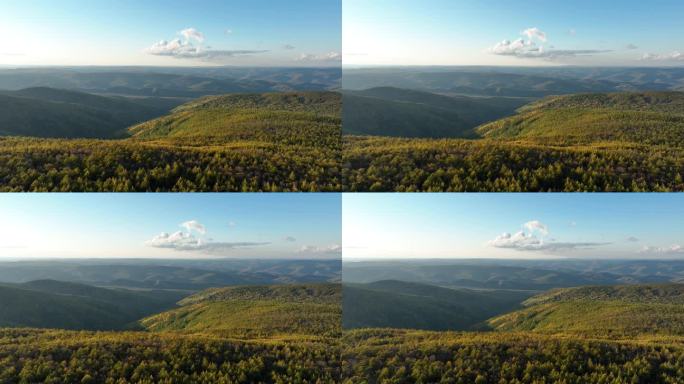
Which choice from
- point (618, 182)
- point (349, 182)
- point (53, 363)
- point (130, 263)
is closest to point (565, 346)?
point (618, 182)

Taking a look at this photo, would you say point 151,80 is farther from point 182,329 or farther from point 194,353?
point 194,353

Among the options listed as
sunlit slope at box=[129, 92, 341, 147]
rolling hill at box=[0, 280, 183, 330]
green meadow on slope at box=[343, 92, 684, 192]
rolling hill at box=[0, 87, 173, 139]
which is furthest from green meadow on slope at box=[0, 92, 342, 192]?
rolling hill at box=[0, 87, 173, 139]

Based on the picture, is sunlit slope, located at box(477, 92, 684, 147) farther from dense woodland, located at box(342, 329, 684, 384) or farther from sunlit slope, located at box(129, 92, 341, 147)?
dense woodland, located at box(342, 329, 684, 384)

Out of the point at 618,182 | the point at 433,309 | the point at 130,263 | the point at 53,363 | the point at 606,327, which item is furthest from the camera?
the point at 130,263

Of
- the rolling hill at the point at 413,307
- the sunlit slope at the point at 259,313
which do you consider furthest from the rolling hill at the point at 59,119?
the rolling hill at the point at 413,307

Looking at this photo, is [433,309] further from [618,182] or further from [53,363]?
[53,363]

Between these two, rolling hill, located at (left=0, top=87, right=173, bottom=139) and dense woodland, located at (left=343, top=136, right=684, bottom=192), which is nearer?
dense woodland, located at (left=343, top=136, right=684, bottom=192)
